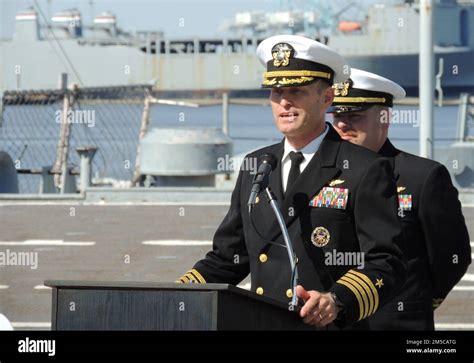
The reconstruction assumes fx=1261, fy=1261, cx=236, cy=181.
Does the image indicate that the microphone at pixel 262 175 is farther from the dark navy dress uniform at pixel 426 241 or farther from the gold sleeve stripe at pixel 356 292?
the dark navy dress uniform at pixel 426 241

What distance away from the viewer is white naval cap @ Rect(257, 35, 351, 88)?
176 inches

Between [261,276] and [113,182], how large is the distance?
21.3 metres

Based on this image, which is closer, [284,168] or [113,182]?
[284,168]

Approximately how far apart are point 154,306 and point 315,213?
0.96 m

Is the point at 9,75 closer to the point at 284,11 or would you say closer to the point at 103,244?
the point at 284,11

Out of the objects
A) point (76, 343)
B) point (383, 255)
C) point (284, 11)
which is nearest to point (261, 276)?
point (383, 255)

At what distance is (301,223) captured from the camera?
4484 mm

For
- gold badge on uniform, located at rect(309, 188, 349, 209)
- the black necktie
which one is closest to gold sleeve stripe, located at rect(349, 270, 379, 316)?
gold badge on uniform, located at rect(309, 188, 349, 209)

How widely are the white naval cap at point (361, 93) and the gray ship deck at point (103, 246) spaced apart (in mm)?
4618

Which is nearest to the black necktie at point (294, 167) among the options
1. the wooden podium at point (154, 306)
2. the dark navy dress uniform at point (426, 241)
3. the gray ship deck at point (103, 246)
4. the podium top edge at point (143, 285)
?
the wooden podium at point (154, 306)

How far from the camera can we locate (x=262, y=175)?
4.38 m

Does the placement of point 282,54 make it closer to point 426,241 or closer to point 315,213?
point 315,213

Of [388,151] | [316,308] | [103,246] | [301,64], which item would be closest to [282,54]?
[301,64]

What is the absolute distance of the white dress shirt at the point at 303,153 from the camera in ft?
14.9
